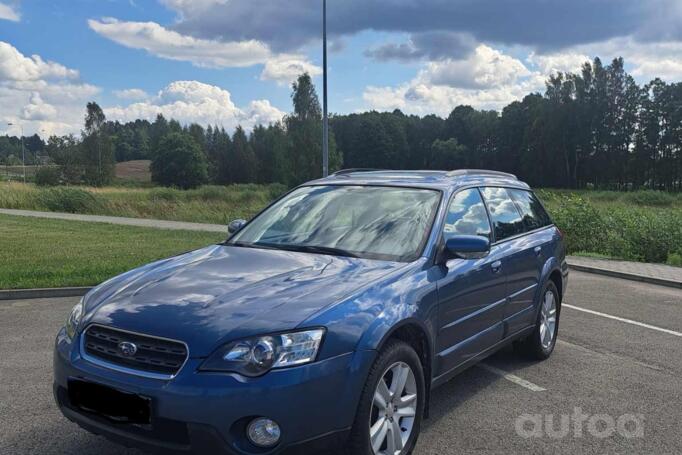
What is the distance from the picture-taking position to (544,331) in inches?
230

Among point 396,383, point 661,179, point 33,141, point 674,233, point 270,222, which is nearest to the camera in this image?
point 396,383

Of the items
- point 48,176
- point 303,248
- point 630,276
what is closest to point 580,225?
point 630,276

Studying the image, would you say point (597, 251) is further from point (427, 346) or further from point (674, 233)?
point (427, 346)

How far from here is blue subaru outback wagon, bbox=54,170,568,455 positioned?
2.76m

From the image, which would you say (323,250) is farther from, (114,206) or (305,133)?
(305,133)

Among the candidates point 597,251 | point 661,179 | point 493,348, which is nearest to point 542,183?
point 661,179

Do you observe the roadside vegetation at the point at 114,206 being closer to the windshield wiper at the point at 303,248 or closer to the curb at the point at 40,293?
the curb at the point at 40,293

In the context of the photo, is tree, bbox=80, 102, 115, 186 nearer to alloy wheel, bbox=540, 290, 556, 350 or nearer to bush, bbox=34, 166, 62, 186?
bush, bbox=34, 166, 62, 186

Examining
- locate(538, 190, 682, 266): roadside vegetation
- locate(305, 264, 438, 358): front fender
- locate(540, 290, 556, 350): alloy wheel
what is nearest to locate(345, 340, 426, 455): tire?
locate(305, 264, 438, 358): front fender

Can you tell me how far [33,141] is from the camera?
556 ft

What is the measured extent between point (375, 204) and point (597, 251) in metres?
13.4

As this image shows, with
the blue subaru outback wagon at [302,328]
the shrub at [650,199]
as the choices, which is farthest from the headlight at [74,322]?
the shrub at [650,199]

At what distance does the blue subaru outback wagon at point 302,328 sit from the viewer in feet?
9.07

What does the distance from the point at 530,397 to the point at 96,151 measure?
93.9 metres
